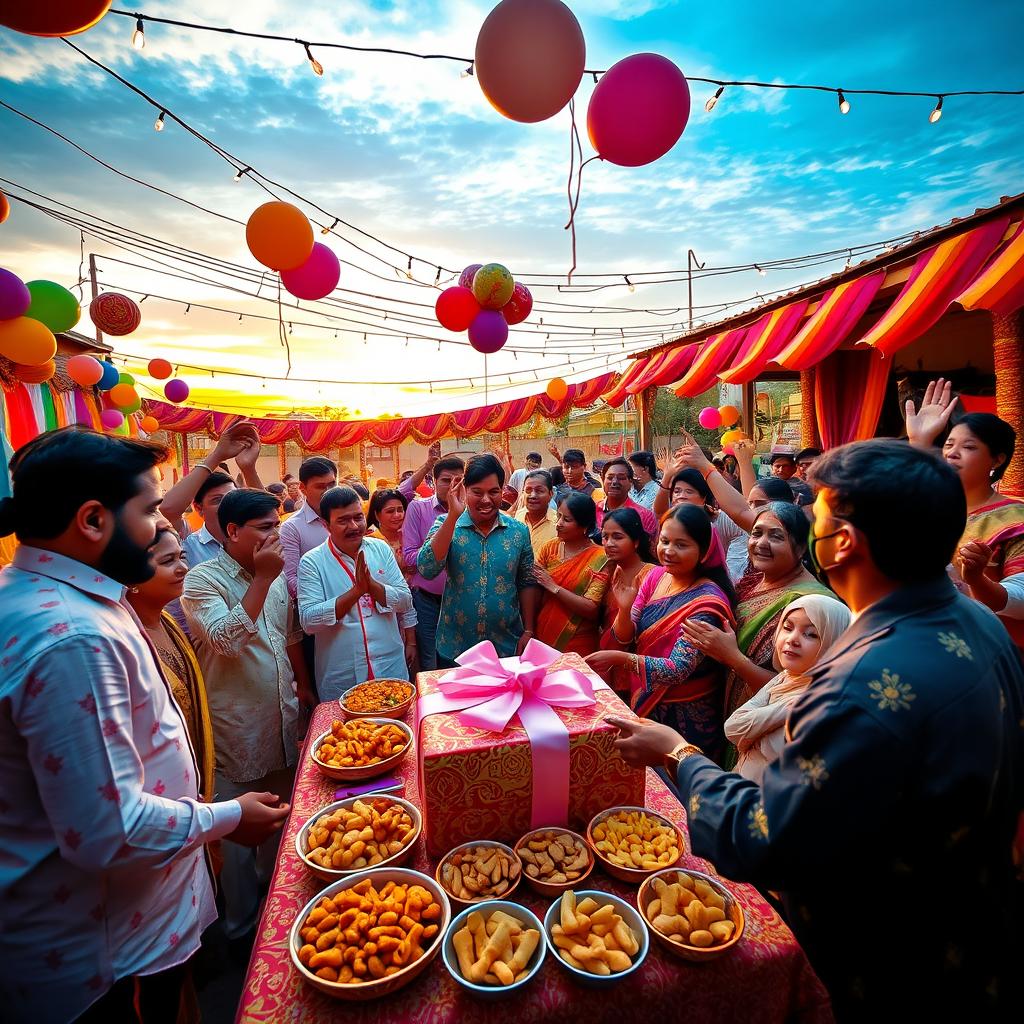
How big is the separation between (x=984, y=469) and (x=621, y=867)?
218 cm

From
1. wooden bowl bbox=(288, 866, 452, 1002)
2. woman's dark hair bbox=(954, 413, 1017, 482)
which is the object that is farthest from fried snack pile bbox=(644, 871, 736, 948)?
woman's dark hair bbox=(954, 413, 1017, 482)

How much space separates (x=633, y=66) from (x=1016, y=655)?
2.57 metres

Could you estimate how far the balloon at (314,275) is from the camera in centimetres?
382

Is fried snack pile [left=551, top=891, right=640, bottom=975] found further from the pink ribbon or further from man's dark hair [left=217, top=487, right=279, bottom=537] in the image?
man's dark hair [left=217, top=487, right=279, bottom=537]

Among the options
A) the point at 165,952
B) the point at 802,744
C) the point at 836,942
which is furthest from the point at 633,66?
the point at 165,952

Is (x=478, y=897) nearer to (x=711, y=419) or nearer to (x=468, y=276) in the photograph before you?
(x=468, y=276)

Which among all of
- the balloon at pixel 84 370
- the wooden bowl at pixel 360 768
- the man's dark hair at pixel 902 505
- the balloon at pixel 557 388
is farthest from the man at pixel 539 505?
the balloon at pixel 557 388

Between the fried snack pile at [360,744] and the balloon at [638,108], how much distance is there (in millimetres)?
2612

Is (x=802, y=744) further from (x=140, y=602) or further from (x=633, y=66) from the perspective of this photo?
(x=633, y=66)

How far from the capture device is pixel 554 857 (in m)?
1.29

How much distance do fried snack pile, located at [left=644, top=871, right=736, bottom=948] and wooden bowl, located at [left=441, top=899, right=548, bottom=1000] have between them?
0.79 feet

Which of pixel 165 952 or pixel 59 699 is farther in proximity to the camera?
pixel 165 952

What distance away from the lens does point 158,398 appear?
45.5ft

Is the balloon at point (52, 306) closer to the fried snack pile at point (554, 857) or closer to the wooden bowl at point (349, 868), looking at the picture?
the wooden bowl at point (349, 868)
